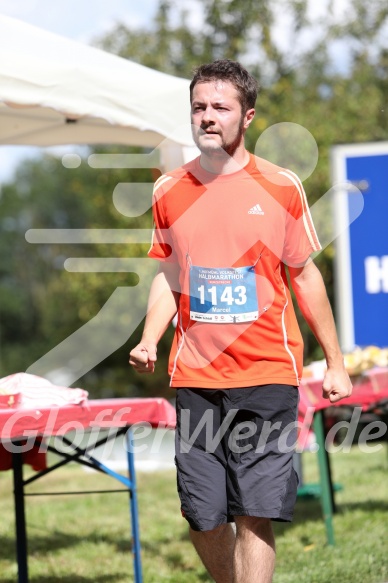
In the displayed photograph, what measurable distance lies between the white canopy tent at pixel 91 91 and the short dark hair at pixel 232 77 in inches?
51.4

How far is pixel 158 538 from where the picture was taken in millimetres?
6262

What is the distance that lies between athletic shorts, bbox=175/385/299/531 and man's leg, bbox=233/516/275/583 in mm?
57

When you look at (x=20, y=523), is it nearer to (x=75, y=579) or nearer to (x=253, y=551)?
(x=75, y=579)

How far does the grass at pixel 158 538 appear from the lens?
5156 millimetres

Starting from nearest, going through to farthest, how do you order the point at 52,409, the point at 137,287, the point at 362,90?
the point at 52,409
the point at 137,287
the point at 362,90

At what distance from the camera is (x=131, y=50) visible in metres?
18.2

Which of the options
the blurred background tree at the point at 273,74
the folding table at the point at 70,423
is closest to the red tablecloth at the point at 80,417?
the folding table at the point at 70,423

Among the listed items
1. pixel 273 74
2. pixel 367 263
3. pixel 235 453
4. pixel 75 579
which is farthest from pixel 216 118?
pixel 273 74

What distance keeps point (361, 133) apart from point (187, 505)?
14842mm

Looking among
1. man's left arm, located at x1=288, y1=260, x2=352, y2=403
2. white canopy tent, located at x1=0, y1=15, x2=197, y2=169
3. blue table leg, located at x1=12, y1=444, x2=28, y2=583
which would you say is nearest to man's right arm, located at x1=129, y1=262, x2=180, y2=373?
man's left arm, located at x1=288, y1=260, x2=352, y2=403

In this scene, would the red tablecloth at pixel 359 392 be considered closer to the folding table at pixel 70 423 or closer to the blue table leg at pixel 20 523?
the folding table at pixel 70 423

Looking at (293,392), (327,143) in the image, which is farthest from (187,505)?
(327,143)

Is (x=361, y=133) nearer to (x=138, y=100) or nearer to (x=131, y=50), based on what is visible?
(x=131, y=50)

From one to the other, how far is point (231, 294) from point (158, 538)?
10.5 feet
